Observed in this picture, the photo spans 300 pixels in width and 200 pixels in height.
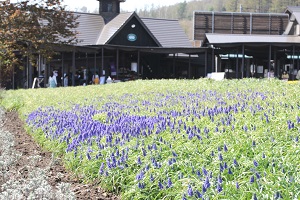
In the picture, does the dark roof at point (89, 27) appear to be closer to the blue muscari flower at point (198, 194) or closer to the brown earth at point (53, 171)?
the brown earth at point (53, 171)

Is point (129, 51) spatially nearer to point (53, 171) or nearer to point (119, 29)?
point (119, 29)

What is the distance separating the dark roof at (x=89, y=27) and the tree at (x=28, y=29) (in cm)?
818

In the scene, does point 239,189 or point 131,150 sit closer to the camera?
point 239,189

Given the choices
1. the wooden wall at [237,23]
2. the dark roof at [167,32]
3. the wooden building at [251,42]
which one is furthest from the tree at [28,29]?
the wooden wall at [237,23]

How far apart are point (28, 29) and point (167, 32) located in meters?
16.4

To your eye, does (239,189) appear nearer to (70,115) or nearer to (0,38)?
(70,115)

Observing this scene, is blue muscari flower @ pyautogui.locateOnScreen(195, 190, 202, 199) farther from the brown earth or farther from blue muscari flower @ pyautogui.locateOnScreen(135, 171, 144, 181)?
the brown earth

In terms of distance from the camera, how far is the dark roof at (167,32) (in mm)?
37062

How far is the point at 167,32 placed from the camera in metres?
38.0

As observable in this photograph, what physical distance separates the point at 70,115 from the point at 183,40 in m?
29.6

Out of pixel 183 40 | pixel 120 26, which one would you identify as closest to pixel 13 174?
pixel 120 26

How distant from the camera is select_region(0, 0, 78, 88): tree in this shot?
22359 millimetres

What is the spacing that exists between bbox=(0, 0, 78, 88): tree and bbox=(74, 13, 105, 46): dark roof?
8176 mm

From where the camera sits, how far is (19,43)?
2580cm
